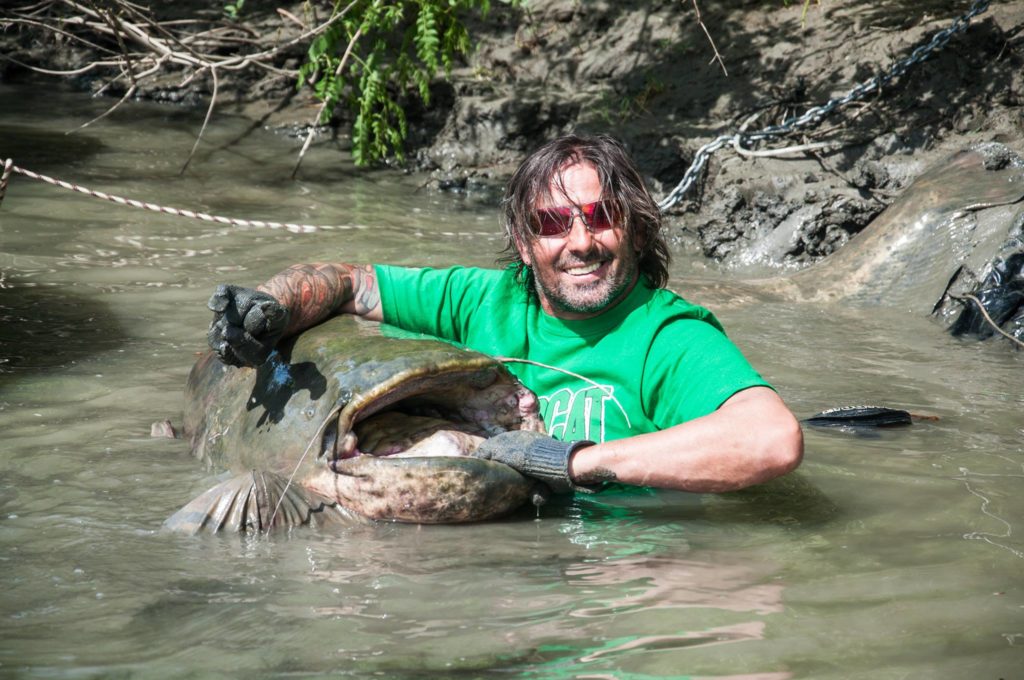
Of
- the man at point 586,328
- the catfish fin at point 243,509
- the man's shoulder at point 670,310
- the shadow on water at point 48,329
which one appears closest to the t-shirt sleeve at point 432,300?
the man at point 586,328

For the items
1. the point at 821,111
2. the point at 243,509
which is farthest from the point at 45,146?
the point at 243,509

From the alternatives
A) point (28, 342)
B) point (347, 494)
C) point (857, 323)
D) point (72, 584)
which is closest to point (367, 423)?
point (347, 494)

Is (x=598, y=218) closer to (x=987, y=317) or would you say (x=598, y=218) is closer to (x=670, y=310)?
(x=670, y=310)

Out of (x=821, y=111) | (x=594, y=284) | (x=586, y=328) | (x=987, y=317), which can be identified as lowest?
(x=987, y=317)

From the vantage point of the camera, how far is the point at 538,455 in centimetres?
308

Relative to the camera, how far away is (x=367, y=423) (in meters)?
3.40

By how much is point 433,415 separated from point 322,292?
1.78ft

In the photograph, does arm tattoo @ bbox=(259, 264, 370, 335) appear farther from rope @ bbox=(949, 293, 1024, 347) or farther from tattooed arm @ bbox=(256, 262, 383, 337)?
rope @ bbox=(949, 293, 1024, 347)

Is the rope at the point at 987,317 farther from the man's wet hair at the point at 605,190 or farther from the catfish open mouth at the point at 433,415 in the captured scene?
the catfish open mouth at the point at 433,415

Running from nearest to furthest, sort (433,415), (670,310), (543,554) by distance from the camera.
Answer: (543,554)
(670,310)
(433,415)

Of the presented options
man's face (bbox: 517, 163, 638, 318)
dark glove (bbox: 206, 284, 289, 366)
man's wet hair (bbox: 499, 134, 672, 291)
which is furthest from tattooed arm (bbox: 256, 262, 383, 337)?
man's face (bbox: 517, 163, 638, 318)

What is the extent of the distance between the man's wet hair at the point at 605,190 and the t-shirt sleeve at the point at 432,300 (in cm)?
23

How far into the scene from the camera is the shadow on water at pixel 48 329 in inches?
179

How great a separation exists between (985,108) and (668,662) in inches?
219
